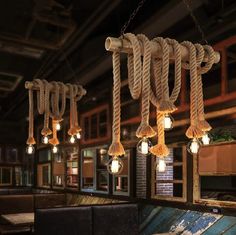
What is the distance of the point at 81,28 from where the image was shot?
5.60m

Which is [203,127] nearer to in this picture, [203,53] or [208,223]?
[203,53]

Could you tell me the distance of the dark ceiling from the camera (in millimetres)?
4734

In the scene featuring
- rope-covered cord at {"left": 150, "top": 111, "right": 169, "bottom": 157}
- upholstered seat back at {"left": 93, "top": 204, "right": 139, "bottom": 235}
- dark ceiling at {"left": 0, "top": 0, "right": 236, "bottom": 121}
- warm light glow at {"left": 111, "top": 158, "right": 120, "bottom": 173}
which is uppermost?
dark ceiling at {"left": 0, "top": 0, "right": 236, "bottom": 121}

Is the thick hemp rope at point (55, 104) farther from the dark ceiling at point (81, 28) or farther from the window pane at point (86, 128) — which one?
the window pane at point (86, 128)

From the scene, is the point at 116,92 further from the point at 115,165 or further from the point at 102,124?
the point at 102,124

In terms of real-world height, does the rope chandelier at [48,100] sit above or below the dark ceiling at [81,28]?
below

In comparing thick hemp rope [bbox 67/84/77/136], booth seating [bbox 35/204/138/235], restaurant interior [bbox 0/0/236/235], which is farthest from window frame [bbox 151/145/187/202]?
thick hemp rope [bbox 67/84/77/136]

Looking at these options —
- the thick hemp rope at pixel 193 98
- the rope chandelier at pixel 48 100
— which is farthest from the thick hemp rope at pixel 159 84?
the rope chandelier at pixel 48 100

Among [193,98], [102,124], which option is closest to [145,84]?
[193,98]

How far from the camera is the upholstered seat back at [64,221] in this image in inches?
204

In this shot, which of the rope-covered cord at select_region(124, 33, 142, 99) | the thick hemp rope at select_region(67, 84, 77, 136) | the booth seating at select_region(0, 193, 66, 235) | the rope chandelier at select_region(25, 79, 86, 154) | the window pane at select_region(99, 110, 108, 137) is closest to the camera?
the rope-covered cord at select_region(124, 33, 142, 99)

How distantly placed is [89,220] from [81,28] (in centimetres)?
300

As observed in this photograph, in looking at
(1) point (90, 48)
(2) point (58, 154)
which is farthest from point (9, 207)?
(1) point (90, 48)

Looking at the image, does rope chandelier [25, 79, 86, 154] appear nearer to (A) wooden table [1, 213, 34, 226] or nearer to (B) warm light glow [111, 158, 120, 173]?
(A) wooden table [1, 213, 34, 226]
